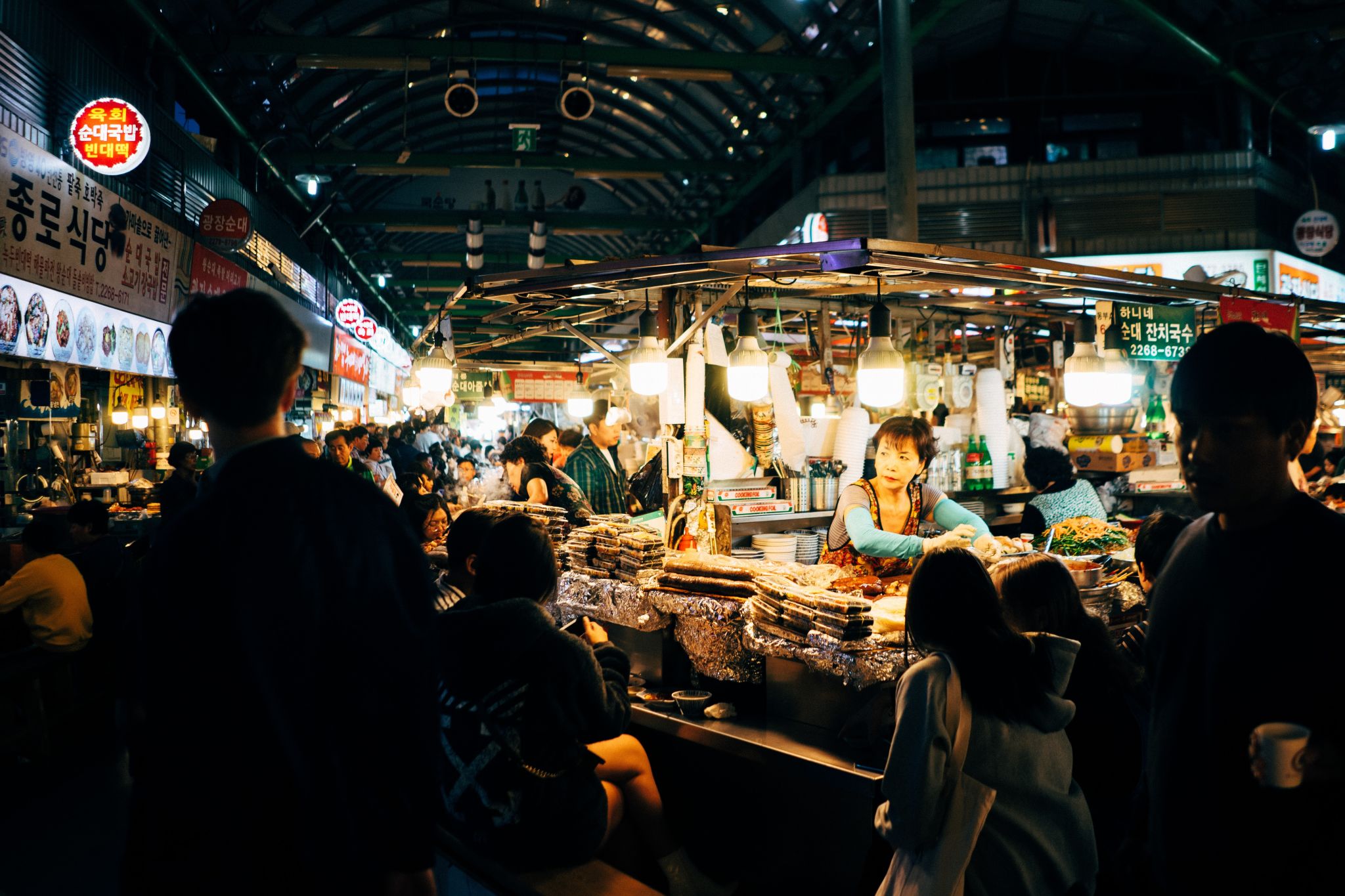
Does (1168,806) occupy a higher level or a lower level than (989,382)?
lower

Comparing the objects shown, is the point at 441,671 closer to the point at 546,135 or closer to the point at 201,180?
the point at 201,180

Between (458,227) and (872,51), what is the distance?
10.3 meters

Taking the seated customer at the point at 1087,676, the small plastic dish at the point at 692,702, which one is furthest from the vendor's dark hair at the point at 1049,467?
the small plastic dish at the point at 692,702

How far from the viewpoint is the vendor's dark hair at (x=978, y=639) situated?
2699mm

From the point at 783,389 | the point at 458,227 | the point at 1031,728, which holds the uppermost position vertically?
the point at 458,227

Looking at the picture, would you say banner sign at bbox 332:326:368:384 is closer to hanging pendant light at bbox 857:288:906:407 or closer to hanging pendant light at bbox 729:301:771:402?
hanging pendant light at bbox 729:301:771:402

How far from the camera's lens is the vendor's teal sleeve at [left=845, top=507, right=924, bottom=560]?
502 centimetres

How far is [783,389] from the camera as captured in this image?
6.84 m

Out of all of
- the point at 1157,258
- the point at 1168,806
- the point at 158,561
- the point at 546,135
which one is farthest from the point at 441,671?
the point at 546,135

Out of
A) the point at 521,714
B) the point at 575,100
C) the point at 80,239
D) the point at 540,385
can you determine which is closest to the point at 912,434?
the point at 521,714

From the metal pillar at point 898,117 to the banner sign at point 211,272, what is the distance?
709cm

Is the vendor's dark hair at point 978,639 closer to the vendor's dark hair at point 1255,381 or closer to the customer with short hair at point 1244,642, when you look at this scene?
the customer with short hair at point 1244,642

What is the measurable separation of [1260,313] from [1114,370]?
2194 millimetres

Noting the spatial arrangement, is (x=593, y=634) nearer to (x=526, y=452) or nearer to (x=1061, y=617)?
(x=1061, y=617)
